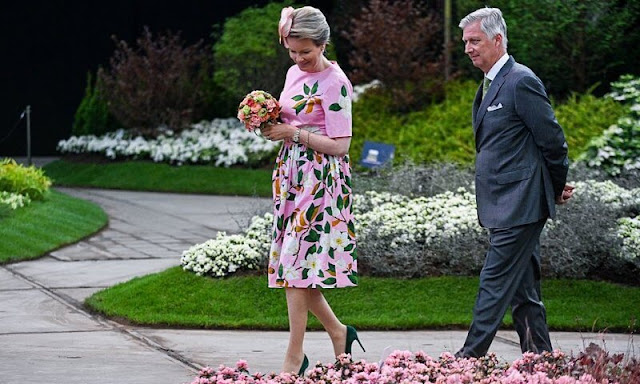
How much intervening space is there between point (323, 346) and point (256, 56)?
39.4 ft

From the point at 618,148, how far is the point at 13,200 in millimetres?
6095

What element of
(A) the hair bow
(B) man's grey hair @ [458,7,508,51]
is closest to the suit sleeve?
(B) man's grey hair @ [458,7,508,51]

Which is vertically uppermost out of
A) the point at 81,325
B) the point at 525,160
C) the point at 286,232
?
the point at 525,160

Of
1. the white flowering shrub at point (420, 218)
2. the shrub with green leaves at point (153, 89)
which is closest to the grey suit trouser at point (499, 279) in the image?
the white flowering shrub at point (420, 218)

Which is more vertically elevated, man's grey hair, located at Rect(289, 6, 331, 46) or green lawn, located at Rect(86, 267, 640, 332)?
man's grey hair, located at Rect(289, 6, 331, 46)

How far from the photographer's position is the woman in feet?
18.0

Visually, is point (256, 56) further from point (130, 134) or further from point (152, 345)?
point (152, 345)

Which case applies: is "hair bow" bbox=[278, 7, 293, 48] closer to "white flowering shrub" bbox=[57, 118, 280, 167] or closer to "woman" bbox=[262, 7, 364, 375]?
"woman" bbox=[262, 7, 364, 375]

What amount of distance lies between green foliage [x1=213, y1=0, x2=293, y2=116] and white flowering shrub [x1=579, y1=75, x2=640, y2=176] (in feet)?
23.6

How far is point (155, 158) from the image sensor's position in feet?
57.0

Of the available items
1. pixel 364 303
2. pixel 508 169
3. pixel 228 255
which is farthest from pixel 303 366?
pixel 228 255

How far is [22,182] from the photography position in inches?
486

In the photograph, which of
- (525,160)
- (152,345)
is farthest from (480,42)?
(152,345)

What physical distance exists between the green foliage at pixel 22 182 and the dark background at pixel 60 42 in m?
8.37
